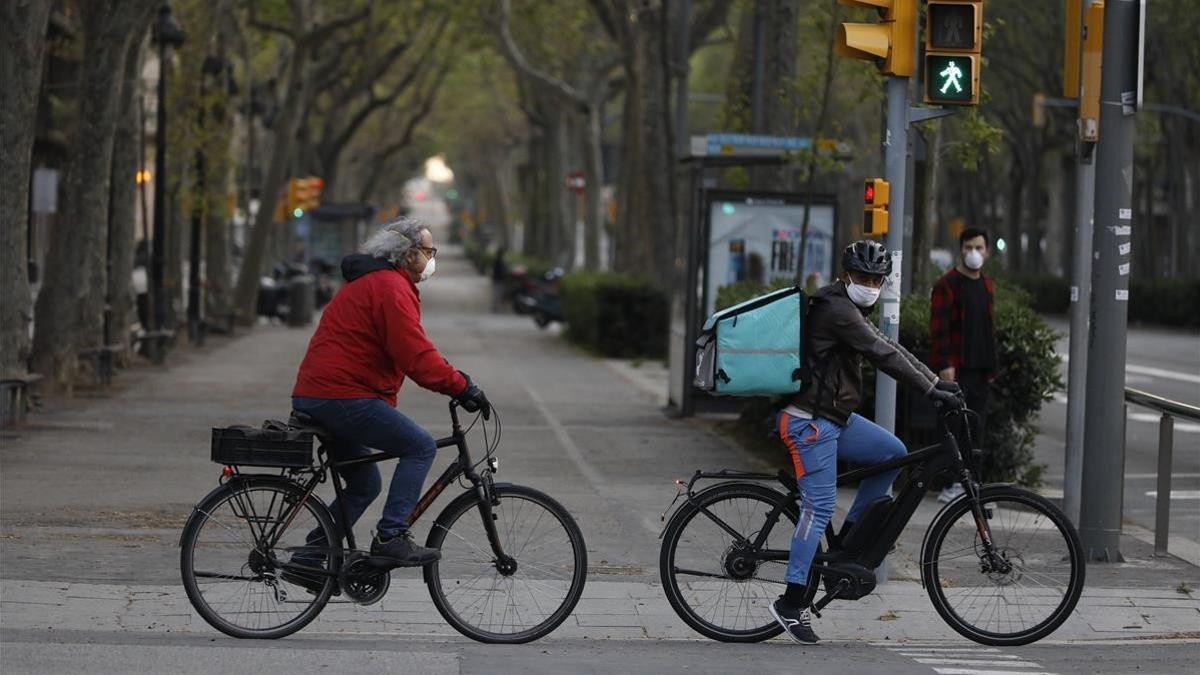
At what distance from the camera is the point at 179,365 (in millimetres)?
25234

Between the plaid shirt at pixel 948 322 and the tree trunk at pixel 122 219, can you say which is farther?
the tree trunk at pixel 122 219

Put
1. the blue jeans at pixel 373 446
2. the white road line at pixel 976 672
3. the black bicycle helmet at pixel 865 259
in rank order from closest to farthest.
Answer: the white road line at pixel 976 672, the blue jeans at pixel 373 446, the black bicycle helmet at pixel 865 259

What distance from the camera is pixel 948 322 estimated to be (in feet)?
39.9

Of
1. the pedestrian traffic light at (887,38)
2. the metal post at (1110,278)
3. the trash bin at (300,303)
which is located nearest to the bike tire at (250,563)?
the pedestrian traffic light at (887,38)

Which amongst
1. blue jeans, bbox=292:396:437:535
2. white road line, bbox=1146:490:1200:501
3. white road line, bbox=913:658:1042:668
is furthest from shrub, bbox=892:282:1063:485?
blue jeans, bbox=292:396:437:535

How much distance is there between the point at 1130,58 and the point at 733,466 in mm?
5336

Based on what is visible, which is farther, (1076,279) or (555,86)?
(555,86)

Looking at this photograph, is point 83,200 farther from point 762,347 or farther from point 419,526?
point 762,347

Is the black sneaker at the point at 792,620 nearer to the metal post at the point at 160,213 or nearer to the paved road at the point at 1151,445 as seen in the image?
the paved road at the point at 1151,445

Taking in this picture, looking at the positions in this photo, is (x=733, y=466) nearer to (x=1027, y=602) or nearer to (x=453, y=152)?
(x=1027, y=602)

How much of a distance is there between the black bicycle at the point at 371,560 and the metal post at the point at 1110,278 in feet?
12.0

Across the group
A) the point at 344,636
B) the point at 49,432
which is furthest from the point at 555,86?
the point at 344,636

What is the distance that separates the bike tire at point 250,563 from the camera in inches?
300

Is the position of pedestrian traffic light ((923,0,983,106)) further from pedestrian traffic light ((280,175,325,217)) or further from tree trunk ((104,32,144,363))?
pedestrian traffic light ((280,175,325,217))
